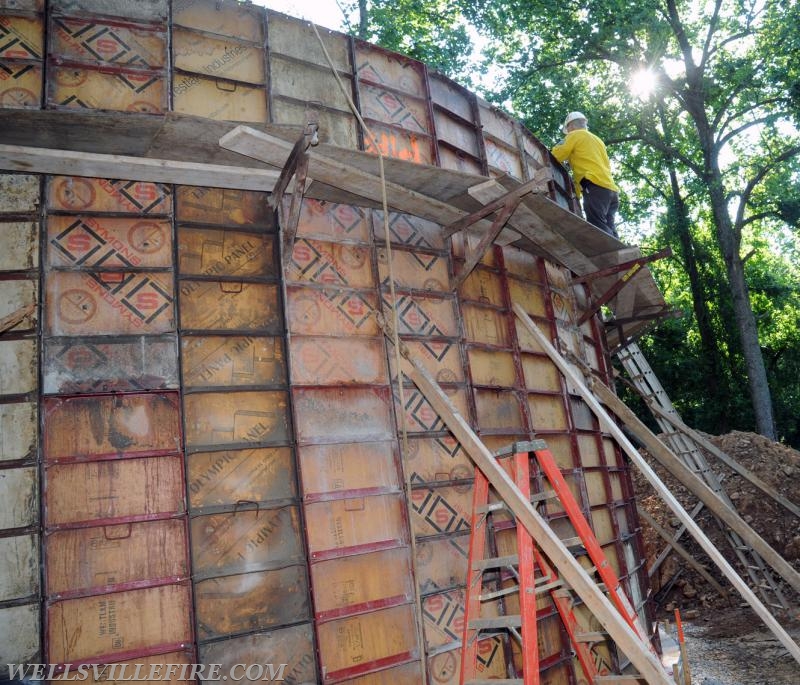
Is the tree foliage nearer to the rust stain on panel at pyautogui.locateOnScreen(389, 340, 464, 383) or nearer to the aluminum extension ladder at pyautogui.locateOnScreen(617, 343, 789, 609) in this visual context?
the aluminum extension ladder at pyautogui.locateOnScreen(617, 343, 789, 609)

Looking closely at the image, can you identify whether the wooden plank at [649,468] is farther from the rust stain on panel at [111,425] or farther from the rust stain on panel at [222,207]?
the rust stain on panel at [111,425]

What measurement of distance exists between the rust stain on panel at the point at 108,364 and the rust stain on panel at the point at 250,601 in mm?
1728

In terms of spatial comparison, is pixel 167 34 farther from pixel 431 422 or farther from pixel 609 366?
pixel 609 366

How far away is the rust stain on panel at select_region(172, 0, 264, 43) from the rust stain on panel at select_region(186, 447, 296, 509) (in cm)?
417

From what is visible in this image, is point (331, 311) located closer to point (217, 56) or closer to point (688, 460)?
point (217, 56)

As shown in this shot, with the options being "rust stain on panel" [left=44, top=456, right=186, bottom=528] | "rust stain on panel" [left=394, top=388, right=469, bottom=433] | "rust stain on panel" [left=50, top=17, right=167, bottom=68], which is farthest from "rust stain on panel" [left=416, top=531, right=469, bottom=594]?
"rust stain on panel" [left=50, top=17, right=167, bottom=68]

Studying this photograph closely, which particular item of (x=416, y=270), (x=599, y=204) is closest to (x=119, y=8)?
(x=416, y=270)

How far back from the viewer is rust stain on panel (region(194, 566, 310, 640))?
5.55m

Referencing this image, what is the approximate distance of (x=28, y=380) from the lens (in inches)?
219

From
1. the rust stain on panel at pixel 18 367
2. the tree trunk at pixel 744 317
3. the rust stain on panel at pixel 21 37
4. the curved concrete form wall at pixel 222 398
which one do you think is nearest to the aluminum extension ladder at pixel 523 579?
the curved concrete form wall at pixel 222 398

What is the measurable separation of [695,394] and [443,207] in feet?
65.0

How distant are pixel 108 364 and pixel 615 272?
21.6 feet

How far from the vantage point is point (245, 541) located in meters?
5.81

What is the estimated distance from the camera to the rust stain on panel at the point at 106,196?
6.08 meters
